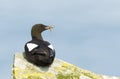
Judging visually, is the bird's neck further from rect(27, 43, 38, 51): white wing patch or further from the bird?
rect(27, 43, 38, 51): white wing patch

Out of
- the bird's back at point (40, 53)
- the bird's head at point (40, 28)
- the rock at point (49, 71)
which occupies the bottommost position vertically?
the rock at point (49, 71)

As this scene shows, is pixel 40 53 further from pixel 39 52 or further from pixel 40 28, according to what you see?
pixel 40 28

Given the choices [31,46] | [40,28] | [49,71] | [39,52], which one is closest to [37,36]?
[40,28]

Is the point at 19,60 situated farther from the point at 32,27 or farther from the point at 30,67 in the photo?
the point at 32,27

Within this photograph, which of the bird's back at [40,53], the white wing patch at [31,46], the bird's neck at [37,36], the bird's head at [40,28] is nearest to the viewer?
the bird's back at [40,53]

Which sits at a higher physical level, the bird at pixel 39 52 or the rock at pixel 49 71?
the bird at pixel 39 52

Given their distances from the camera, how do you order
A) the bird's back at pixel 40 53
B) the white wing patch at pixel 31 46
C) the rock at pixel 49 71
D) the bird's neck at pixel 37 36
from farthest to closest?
the bird's neck at pixel 37 36
the white wing patch at pixel 31 46
the bird's back at pixel 40 53
the rock at pixel 49 71

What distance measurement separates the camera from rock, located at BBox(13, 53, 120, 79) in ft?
51.2

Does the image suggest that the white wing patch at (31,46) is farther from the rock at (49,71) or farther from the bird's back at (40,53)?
the rock at (49,71)

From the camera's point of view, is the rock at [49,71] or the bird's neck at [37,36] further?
the bird's neck at [37,36]

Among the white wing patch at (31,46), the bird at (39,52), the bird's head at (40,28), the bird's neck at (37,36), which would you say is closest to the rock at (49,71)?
the bird at (39,52)

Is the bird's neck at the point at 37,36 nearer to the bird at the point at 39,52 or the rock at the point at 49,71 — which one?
the bird at the point at 39,52

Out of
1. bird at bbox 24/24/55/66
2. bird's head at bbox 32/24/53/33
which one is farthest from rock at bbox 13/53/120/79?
bird's head at bbox 32/24/53/33

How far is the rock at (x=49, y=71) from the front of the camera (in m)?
15.6
